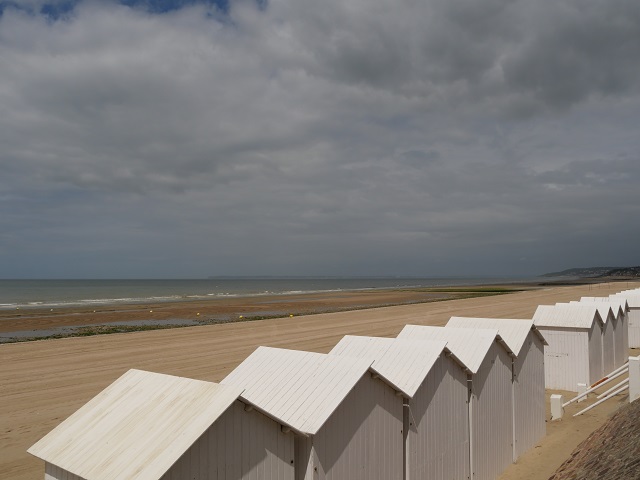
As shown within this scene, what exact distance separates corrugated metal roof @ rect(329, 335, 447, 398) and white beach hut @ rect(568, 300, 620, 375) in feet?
51.1

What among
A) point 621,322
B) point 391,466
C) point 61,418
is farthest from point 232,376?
point 621,322

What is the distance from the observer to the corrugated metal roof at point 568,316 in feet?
71.3

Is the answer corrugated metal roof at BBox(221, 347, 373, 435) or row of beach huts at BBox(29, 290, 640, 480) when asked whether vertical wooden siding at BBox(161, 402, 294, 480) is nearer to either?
row of beach huts at BBox(29, 290, 640, 480)

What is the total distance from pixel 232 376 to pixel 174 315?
4952cm

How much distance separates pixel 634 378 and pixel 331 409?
10.8 meters

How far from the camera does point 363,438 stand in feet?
29.3

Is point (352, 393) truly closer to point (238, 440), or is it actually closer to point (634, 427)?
point (238, 440)

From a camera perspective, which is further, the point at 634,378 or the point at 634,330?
the point at 634,330

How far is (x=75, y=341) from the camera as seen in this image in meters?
33.5

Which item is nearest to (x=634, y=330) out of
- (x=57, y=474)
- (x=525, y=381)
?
(x=525, y=381)

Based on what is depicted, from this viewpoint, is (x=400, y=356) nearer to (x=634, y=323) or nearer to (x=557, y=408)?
(x=557, y=408)

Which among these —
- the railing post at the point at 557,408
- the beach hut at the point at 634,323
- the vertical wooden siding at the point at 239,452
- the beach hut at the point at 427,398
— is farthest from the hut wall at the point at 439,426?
the beach hut at the point at 634,323

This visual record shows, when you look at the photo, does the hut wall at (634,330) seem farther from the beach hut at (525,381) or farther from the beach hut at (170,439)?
the beach hut at (170,439)

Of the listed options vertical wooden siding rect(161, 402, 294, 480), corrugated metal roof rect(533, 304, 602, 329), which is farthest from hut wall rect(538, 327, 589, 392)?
vertical wooden siding rect(161, 402, 294, 480)
